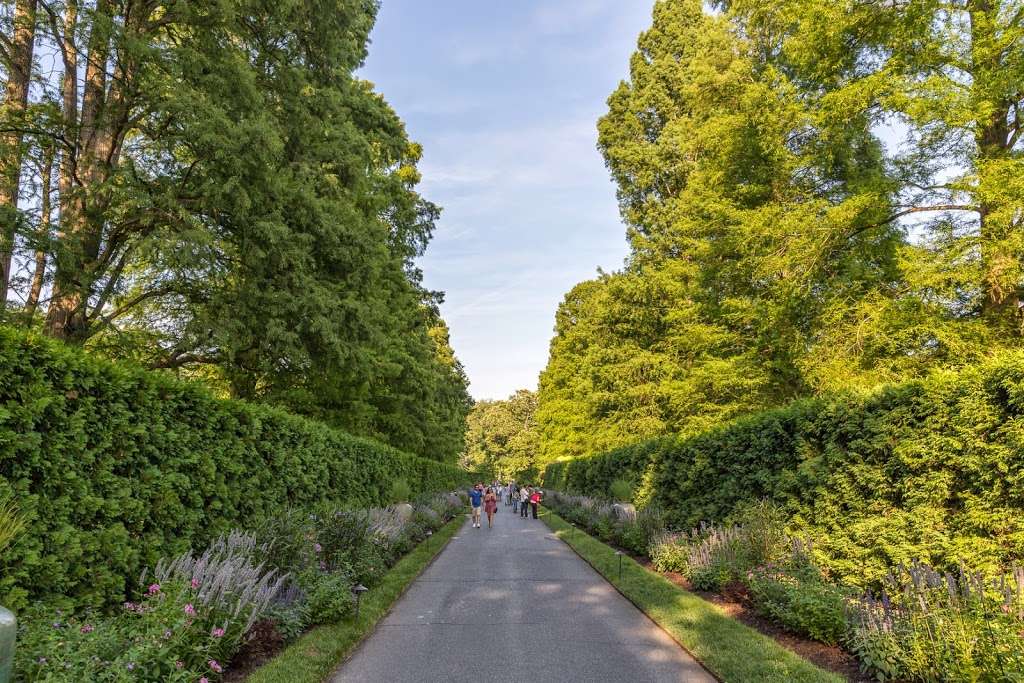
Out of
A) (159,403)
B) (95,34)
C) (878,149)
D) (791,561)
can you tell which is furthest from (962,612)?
(878,149)

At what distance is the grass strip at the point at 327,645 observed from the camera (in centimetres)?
589

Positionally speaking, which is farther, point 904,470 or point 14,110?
point 14,110

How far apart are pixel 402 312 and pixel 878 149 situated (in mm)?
17618

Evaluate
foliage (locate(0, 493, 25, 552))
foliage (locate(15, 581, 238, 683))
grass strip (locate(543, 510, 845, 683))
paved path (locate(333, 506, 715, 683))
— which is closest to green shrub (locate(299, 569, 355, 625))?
paved path (locate(333, 506, 715, 683))

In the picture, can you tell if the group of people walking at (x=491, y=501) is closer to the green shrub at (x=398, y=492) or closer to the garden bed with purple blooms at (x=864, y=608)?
the green shrub at (x=398, y=492)

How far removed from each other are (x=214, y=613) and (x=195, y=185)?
913cm

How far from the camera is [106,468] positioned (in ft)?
19.4

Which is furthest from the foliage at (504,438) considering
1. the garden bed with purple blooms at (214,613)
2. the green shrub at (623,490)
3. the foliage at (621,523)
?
the garden bed with purple blooms at (214,613)

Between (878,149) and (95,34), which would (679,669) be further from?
(878,149)

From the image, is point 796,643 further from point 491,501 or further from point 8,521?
point 491,501

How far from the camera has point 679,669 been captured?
648 centimetres

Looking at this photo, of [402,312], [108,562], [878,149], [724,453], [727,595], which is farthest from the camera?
[402,312]

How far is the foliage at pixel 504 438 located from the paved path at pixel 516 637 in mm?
76003

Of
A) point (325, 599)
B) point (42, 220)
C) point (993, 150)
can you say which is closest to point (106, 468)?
point (325, 599)
